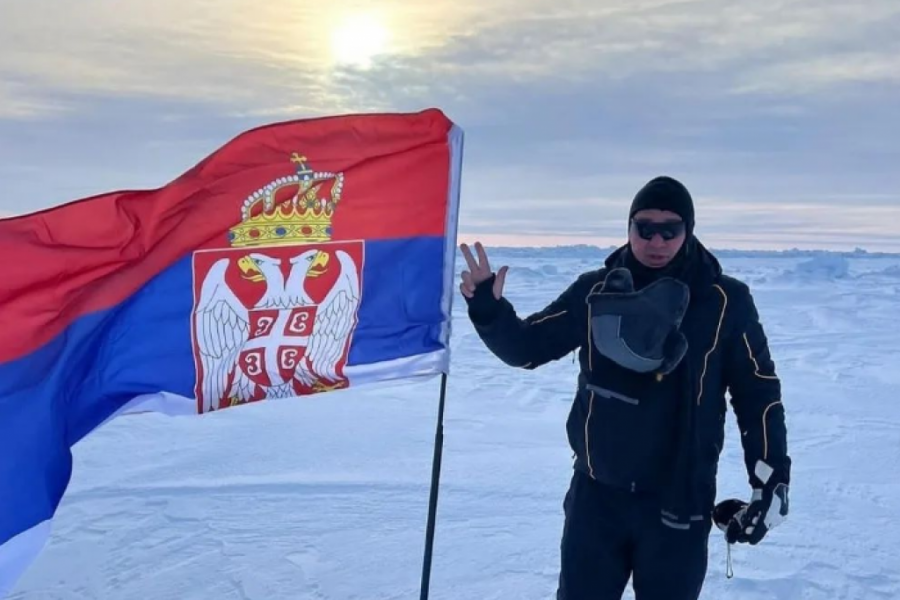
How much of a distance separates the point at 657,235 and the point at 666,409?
1.75 feet

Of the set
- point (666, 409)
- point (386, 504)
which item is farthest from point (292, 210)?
point (386, 504)

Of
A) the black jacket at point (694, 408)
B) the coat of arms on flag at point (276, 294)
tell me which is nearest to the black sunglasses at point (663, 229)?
the black jacket at point (694, 408)

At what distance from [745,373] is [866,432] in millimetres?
5628

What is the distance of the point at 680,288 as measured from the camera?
248cm

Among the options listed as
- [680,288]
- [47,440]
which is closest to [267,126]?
[47,440]

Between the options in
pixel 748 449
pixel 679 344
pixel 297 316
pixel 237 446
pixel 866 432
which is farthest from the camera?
pixel 866 432

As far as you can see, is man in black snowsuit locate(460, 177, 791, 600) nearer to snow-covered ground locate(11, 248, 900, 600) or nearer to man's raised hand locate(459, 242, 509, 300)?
man's raised hand locate(459, 242, 509, 300)

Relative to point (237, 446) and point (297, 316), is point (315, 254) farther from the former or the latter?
point (237, 446)

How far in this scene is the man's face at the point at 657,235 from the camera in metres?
2.50

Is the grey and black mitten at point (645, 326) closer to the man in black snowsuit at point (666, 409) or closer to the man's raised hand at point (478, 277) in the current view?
the man in black snowsuit at point (666, 409)

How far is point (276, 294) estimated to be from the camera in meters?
2.87

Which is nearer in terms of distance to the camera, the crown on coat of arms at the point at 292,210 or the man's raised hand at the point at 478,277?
the man's raised hand at the point at 478,277

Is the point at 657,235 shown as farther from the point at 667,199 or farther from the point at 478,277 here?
the point at 478,277

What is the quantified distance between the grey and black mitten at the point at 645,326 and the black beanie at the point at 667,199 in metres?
0.21
